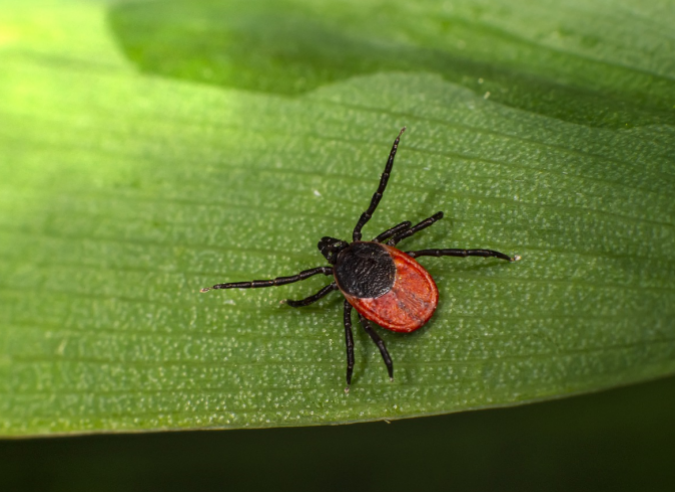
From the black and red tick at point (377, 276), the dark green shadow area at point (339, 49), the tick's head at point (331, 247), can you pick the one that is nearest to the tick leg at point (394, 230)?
the black and red tick at point (377, 276)

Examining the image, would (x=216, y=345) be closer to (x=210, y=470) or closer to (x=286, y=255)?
(x=286, y=255)

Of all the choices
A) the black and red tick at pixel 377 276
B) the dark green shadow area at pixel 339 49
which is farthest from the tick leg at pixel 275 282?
the dark green shadow area at pixel 339 49

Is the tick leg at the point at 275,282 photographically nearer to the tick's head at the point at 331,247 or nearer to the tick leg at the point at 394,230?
the tick's head at the point at 331,247

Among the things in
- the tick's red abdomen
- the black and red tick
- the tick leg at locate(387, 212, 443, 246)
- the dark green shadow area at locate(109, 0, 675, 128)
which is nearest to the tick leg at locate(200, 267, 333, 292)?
the black and red tick

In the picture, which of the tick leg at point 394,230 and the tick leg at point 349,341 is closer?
the tick leg at point 349,341

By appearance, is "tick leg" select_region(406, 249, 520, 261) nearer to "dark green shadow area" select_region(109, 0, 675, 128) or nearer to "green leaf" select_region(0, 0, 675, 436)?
"green leaf" select_region(0, 0, 675, 436)

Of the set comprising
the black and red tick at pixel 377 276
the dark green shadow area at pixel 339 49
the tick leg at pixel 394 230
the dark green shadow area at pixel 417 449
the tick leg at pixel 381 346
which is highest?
the dark green shadow area at pixel 339 49

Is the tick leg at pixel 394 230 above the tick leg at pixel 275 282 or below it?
above
